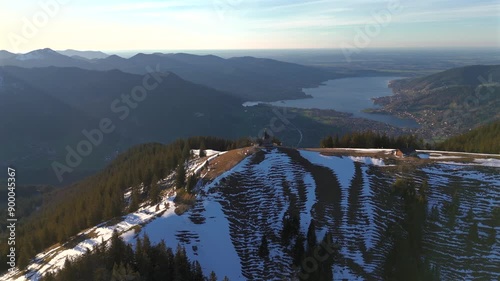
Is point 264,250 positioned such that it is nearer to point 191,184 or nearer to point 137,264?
point 137,264

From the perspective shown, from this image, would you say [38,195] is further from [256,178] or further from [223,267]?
[223,267]

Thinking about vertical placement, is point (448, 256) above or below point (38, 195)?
above

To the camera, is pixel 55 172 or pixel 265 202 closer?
pixel 265 202

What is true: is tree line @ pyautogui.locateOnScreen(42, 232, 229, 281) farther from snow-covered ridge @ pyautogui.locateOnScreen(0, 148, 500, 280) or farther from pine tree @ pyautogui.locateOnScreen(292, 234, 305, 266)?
pine tree @ pyautogui.locateOnScreen(292, 234, 305, 266)

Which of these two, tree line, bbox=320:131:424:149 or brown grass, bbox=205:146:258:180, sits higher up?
brown grass, bbox=205:146:258:180

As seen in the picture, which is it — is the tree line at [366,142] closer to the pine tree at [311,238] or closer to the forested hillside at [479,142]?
the forested hillside at [479,142]

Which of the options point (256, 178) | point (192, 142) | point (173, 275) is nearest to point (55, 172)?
point (192, 142)

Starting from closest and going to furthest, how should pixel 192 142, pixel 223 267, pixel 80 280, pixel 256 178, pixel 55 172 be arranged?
1. pixel 80 280
2. pixel 223 267
3. pixel 256 178
4. pixel 192 142
5. pixel 55 172

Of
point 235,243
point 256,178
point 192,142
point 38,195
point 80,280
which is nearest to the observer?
point 80,280

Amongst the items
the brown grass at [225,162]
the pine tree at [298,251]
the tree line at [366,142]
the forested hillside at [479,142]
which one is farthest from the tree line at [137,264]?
the forested hillside at [479,142]

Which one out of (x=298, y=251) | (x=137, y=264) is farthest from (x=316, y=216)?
(x=137, y=264)

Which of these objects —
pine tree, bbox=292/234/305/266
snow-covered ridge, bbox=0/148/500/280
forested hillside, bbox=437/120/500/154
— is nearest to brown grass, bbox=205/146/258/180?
snow-covered ridge, bbox=0/148/500/280
